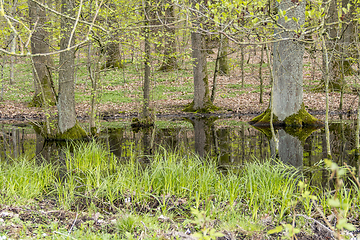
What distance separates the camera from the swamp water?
680 centimetres

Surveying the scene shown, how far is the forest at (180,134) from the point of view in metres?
3.48

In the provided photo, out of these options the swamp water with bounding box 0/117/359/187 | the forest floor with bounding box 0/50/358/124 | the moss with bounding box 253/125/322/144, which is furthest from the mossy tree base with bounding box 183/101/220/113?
the moss with bounding box 253/125/322/144

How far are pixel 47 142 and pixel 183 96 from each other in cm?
994

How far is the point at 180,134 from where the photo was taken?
1038cm

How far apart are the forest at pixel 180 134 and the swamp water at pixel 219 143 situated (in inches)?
2.5

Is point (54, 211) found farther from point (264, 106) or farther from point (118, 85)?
point (118, 85)

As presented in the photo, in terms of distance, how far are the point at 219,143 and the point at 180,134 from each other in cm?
188

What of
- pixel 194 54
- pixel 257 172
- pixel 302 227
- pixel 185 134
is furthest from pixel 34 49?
pixel 302 227

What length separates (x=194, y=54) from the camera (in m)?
14.5

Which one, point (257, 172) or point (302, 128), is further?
point (302, 128)

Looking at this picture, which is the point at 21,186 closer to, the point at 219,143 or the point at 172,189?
the point at 172,189

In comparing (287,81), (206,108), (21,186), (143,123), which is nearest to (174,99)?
(206,108)

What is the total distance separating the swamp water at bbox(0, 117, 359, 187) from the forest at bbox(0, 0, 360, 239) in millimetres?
63

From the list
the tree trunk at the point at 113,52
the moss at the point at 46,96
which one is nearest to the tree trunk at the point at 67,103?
the tree trunk at the point at 113,52
